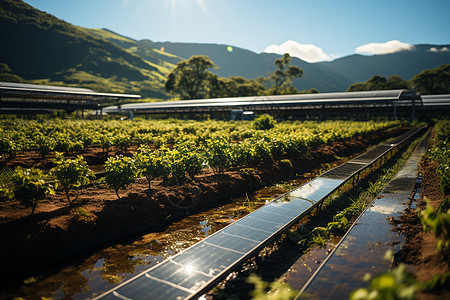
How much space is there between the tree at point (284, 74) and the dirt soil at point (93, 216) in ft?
230

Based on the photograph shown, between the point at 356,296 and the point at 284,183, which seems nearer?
the point at 356,296

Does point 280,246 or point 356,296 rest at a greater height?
point 356,296

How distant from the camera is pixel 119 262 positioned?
4.92 meters

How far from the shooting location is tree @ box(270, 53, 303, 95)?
76312 millimetres

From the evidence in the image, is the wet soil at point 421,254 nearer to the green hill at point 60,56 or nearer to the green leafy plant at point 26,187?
the green leafy plant at point 26,187

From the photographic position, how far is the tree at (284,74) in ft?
250

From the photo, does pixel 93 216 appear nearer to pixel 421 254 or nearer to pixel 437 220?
pixel 437 220

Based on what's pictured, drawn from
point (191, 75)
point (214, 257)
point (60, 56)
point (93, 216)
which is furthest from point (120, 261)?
point (60, 56)

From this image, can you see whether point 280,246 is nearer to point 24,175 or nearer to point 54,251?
point 54,251

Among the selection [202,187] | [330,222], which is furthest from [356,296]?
[202,187]

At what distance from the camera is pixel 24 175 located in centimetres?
505

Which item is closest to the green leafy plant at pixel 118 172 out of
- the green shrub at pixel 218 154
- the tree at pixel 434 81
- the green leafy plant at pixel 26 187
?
the green leafy plant at pixel 26 187

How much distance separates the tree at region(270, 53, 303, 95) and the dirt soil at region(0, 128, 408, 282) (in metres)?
70.1

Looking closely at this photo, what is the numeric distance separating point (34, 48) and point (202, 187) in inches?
6798
